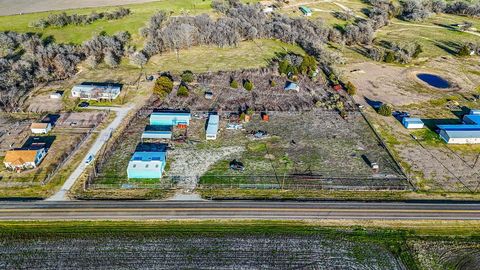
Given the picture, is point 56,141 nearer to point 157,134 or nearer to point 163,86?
point 157,134

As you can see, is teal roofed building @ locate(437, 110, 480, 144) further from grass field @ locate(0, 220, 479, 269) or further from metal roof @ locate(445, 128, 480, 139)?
grass field @ locate(0, 220, 479, 269)

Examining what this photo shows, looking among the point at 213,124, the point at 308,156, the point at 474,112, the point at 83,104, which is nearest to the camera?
the point at 308,156

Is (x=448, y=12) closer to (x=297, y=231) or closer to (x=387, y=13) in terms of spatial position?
(x=387, y=13)

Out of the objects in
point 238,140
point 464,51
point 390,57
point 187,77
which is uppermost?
point 464,51

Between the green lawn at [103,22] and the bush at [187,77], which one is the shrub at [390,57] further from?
the green lawn at [103,22]

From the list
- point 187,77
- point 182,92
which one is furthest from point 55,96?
point 187,77
